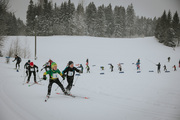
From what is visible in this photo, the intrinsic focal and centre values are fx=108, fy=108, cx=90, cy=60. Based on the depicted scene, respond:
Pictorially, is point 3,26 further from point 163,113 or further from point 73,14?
point 73,14

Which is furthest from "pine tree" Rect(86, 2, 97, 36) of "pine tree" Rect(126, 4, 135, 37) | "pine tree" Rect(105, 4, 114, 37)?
"pine tree" Rect(126, 4, 135, 37)

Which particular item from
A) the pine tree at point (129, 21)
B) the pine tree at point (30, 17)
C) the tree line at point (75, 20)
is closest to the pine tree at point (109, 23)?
the tree line at point (75, 20)

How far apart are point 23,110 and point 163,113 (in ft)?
18.7

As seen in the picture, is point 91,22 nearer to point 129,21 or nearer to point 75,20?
point 75,20

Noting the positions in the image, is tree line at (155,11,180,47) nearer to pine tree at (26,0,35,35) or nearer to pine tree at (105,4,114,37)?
pine tree at (105,4,114,37)

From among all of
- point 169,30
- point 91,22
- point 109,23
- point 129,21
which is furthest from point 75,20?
point 169,30

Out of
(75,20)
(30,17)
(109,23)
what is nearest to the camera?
(30,17)

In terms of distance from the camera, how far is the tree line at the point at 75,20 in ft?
163

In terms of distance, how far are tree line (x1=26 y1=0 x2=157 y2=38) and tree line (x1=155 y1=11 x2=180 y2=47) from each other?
19.9 m

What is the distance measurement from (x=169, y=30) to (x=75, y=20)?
38643 millimetres

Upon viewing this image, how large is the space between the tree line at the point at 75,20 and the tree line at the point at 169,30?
19.9 metres

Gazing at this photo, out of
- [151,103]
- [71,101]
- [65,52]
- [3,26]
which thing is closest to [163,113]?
[151,103]

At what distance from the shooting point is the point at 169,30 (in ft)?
130

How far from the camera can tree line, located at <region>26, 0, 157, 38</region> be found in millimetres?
49750
